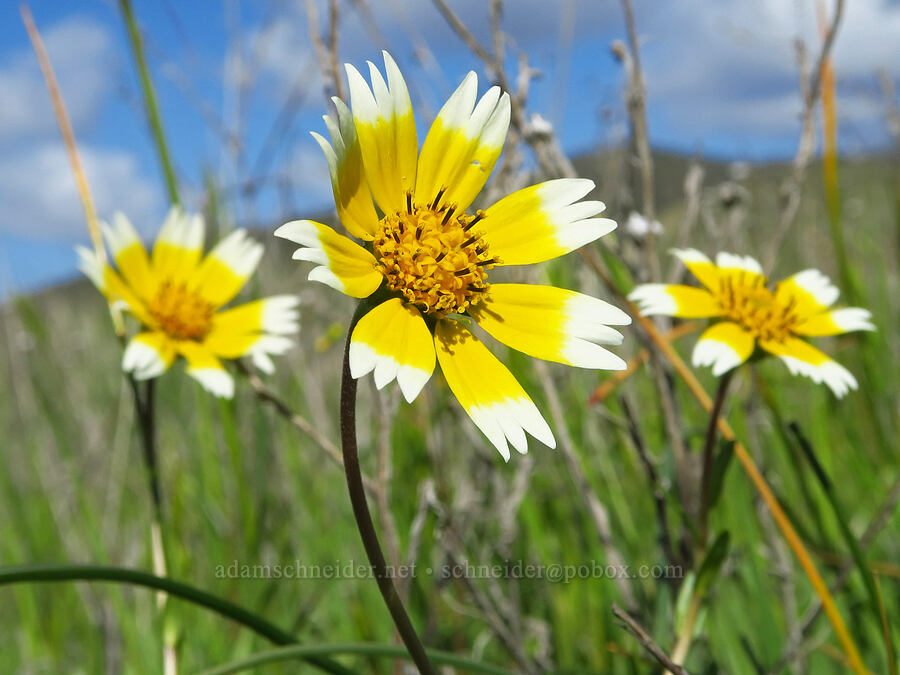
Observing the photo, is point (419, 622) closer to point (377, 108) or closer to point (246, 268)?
point (246, 268)

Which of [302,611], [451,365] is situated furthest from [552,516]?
[451,365]

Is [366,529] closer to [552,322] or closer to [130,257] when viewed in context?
[552,322]

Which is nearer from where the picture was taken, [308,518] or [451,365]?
[451,365]

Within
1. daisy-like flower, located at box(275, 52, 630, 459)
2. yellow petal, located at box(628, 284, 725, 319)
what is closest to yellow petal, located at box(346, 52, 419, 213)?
daisy-like flower, located at box(275, 52, 630, 459)

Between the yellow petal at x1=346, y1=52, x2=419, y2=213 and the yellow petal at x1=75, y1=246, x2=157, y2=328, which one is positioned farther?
the yellow petal at x1=75, y1=246, x2=157, y2=328

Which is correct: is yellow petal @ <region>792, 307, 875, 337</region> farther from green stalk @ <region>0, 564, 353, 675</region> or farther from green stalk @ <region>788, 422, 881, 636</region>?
green stalk @ <region>0, 564, 353, 675</region>

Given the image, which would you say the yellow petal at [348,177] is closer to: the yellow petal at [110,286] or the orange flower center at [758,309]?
the orange flower center at [758,309]
